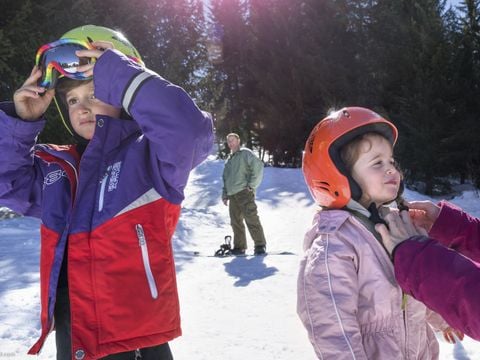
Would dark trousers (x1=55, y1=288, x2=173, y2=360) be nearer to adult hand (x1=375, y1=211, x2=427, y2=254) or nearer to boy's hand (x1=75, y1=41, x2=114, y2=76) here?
boy's hand (x1=75, y1=41, x2=114, y2=76)

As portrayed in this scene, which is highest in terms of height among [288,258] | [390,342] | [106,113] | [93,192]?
[106,113]

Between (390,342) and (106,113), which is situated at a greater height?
(106,113)

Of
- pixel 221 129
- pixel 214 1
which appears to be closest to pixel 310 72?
pixel 221 129

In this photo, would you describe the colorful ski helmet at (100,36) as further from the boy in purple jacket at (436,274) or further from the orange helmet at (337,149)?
the boy in purple jacket at (436,274)

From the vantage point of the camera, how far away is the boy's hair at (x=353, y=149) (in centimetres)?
247

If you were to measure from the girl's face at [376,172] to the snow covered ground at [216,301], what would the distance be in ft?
7.19

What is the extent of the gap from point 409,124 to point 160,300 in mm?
21322

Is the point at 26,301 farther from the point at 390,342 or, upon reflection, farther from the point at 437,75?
the point at 437,75

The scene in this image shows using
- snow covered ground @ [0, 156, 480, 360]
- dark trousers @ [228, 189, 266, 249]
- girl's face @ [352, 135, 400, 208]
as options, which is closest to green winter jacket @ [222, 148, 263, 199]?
dark trousers @ [228, 189, 266, 249]

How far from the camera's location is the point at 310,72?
29406 mm

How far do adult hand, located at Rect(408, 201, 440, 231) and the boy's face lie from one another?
1.61 metres

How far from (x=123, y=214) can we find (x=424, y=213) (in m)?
1.55

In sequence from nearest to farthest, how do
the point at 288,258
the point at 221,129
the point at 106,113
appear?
the point at 106,113
the point at 288,258
the point at 221,129

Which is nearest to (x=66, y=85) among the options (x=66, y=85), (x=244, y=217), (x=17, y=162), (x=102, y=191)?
(x=66, y=85)
